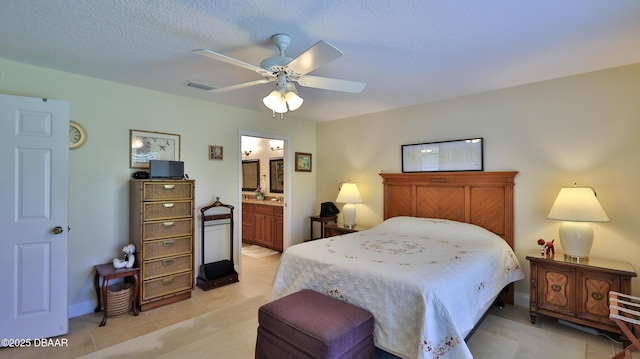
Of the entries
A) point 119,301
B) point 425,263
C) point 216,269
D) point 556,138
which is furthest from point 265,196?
point 556,138

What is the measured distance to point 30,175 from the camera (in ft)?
8.28

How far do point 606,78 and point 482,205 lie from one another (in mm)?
1624

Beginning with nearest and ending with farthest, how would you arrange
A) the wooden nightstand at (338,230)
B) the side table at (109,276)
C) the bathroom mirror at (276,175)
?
the side table at (109,276) < the wooden nightstand at (338,230) < the bathroom mirror at (276,175)

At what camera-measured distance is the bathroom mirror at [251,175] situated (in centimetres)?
671

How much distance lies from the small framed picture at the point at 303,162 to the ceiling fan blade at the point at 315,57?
310 centimetres

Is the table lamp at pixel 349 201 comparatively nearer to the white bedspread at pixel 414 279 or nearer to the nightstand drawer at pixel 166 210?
the white bedspread at pixel 414 279

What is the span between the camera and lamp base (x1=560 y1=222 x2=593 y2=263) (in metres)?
2.66

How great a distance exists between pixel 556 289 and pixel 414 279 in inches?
68.5

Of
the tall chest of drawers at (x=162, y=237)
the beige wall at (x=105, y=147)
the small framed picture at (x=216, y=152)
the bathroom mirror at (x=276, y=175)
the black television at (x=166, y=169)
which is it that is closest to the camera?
the beige wall at (x=105, y=147)

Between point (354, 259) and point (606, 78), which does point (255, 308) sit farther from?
point (606, 78)

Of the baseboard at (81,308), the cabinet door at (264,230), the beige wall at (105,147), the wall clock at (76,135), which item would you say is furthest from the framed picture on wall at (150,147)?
the cabinet door at (264,230)

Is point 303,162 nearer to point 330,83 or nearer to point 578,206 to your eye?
point 330,83

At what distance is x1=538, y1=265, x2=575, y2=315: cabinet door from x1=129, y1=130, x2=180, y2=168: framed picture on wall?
13.5 feet

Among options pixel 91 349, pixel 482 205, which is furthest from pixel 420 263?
pixel 91 349
